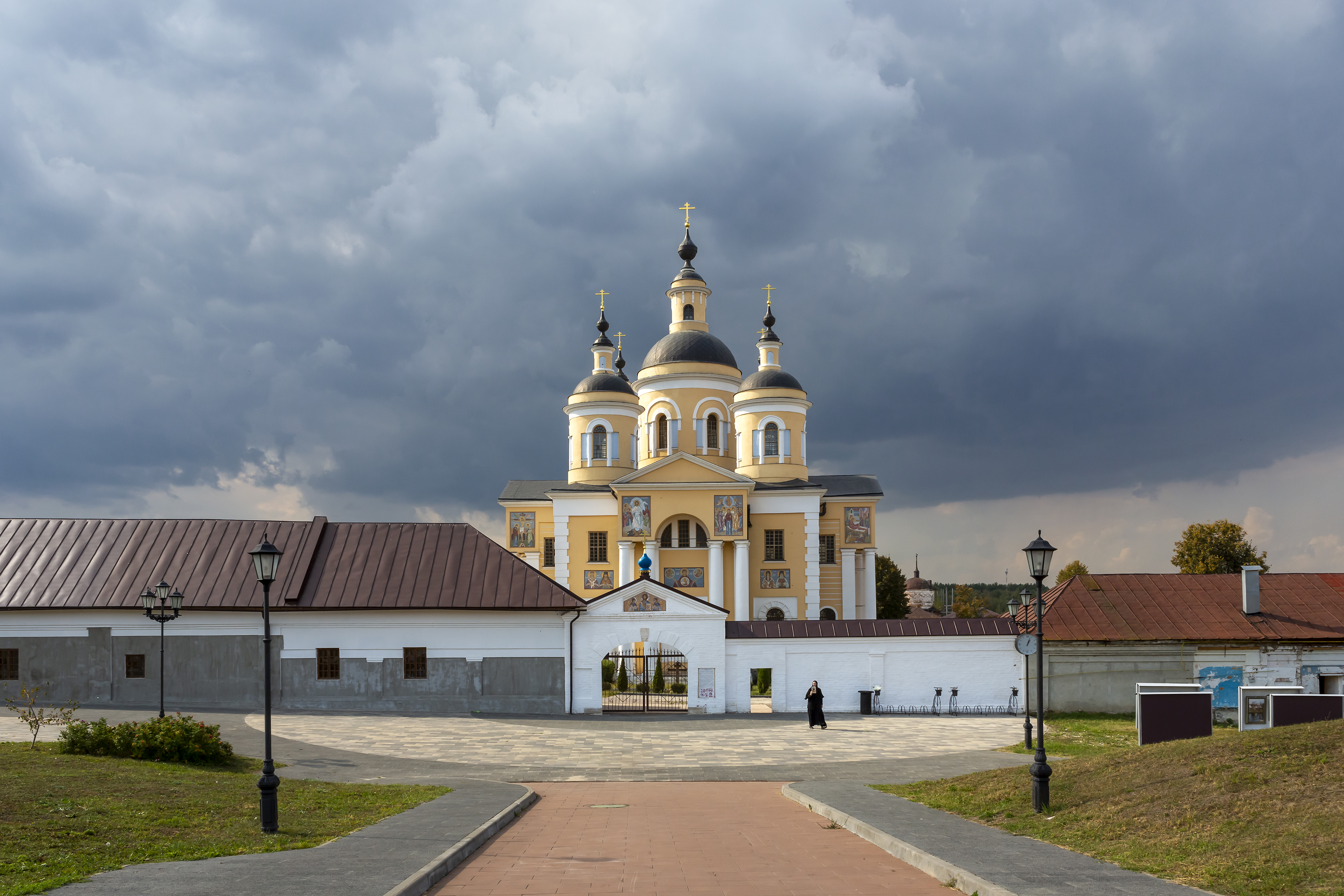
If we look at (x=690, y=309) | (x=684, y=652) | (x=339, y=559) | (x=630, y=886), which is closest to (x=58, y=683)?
(x=339, y=559)

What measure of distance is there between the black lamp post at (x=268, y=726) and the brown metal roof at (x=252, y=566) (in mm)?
15828

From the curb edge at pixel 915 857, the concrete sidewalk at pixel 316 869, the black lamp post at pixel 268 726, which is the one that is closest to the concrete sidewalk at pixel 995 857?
the curb edge at pixel 915 857

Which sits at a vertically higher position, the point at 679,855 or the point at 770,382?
the point at 770,382

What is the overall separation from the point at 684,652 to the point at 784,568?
1847 cm

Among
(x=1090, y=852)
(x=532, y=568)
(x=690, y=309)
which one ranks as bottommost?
Result: (x=1090, y=852)

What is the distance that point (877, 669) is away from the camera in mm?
30453

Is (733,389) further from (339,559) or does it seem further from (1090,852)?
(1090,852)

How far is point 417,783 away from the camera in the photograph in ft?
55.8

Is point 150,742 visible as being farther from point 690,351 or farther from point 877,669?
point 690,351

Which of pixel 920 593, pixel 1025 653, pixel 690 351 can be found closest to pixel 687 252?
pixel 690 351

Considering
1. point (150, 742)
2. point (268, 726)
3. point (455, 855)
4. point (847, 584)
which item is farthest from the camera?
point (847, 584)

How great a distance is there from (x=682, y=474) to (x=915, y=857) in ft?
114

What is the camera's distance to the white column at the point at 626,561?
148 feet

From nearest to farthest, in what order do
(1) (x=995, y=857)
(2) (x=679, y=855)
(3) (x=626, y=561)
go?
(1) (x=995, y=857) → (2) (x=679, y=855) → (3) (x=626, y=561)
